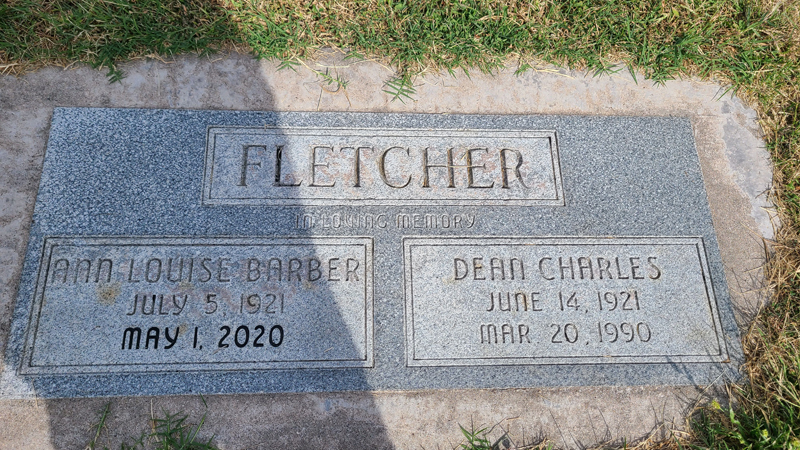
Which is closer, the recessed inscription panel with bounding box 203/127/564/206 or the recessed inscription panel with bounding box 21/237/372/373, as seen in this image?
the recessed inscription panel with bounding box 21/237/372/373

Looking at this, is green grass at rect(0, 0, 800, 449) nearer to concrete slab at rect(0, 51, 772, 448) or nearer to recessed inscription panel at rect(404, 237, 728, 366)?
concrete slab at rect(0, 51, 772, 448)

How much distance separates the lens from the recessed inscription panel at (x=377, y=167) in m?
2.32

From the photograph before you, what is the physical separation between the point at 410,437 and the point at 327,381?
44 centimetres

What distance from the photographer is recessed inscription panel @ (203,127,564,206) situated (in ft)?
7.60

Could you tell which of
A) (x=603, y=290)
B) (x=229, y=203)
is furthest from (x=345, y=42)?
(x=603, y=290)

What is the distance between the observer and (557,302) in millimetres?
2219

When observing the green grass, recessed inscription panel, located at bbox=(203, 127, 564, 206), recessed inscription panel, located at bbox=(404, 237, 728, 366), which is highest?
the green grass

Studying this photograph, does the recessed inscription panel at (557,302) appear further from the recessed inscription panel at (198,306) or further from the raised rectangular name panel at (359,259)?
the recessed inscription panel at (198,306)

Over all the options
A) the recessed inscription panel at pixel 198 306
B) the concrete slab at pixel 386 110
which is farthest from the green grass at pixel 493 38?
the recessed inscription panel at pixel 198 306

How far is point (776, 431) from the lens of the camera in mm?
2139

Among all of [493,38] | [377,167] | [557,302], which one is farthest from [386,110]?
[557,302]

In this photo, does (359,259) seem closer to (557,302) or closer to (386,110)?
(386,110)

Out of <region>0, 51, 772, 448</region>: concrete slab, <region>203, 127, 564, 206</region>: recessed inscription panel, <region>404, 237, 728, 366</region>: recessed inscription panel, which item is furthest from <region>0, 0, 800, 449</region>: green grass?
<region>404, 237, 728, 366</region>: recessed inscription panel

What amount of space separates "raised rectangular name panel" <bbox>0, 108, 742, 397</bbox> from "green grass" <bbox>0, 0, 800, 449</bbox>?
0.37 meters
